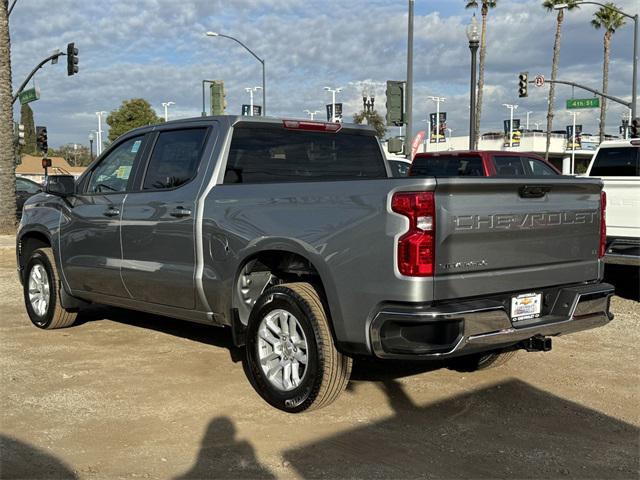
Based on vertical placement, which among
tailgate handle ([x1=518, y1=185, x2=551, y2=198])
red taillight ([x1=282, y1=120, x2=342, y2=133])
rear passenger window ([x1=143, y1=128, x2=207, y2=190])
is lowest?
tailgate handle ([x1=518, y1=185, x2=551, y2=198])

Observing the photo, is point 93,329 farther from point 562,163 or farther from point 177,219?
point 562,163

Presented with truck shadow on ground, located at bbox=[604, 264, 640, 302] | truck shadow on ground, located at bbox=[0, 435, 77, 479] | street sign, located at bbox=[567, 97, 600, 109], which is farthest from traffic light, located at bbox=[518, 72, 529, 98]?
truck shadow on ground, located at bbox=[0, 435, 77, 479]

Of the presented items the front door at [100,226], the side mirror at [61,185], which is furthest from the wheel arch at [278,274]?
the side mirror at [61,185]

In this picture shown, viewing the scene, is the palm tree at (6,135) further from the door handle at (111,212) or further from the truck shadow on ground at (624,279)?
the truck shadow on ground at (624,279)

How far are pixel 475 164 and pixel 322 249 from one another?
27.7 feet

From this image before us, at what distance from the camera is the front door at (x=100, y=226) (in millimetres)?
6117

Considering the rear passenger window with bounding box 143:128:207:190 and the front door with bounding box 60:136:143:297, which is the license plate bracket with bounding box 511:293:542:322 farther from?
the front door with bounding box 60:136:143:297

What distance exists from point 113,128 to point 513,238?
6799 centimetres

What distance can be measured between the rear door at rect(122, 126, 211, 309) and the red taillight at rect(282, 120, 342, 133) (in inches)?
26.1

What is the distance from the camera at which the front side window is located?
6168 mm

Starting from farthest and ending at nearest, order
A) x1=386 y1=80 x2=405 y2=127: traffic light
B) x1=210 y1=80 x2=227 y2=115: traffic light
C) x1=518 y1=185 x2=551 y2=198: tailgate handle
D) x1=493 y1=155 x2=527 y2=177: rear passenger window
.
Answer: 1. x1=210 y1=80 x2=227 y2=115: traffic light
2. x1=386 y1=80 x2=405 y2=127: traffic light
3. x1=493 y1=155 x2=527 y2=177: rear passenger window
4. x1=518 y1=185 x2=551 y2=198: tailgate handle

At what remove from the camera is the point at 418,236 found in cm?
390

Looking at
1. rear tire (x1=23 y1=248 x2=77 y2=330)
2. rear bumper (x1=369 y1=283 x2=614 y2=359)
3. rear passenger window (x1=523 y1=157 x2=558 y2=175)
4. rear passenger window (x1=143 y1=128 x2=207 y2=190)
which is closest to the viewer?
rear bumper (x1=369 y1=283 x2=614 y2=359)

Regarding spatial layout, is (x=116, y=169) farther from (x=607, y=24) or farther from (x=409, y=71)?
(x=607, y=24)
